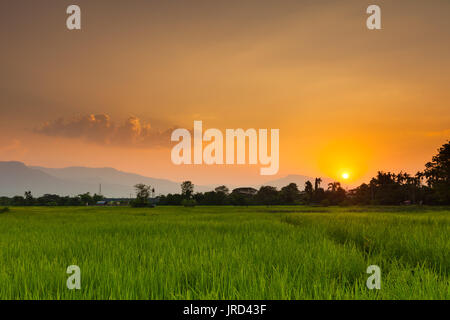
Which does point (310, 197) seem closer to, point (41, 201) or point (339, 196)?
point (339, 196)

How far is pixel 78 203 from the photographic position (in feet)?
231

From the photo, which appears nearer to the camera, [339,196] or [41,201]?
[339,196]

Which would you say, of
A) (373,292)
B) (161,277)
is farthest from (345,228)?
(161,277)

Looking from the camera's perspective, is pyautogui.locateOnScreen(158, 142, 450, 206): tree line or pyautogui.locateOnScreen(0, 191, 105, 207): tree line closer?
pyautogui.locateOnScreen(158, 142, 450, 206): tree line

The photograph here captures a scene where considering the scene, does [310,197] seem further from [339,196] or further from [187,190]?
[187,190]

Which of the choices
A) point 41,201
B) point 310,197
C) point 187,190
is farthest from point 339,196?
point 41,201

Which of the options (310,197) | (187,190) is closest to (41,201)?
(187,190)

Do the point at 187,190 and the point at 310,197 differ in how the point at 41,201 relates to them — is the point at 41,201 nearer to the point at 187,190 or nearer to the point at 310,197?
the point at 187,190

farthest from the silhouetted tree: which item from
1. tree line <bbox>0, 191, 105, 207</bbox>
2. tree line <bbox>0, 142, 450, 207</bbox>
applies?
tree line <bbox>0, 191, 105, 207</bbox>

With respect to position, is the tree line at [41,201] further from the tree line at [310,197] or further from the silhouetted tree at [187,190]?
the silhouetted tree at [187,190]

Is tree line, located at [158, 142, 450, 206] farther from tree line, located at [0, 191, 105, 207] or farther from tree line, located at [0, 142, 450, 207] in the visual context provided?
tree line, located at [0, 191, 105, 207]

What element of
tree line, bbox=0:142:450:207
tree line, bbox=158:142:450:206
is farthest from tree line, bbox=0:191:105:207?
tree line, bbox=158:142:450:206

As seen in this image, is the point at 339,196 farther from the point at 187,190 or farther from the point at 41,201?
the point at 41,201

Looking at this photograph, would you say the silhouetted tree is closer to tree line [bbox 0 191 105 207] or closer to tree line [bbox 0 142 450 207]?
tree line [bbox 0 142 450 207]
